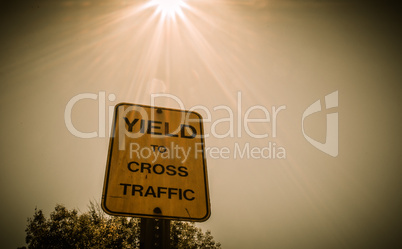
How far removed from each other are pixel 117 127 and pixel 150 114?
261 mm

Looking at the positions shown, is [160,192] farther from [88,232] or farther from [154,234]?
[88,232]

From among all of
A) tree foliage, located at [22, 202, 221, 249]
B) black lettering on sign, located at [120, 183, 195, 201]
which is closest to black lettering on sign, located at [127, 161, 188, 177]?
black lettering on sign, located at [120, 183, 195, 201]

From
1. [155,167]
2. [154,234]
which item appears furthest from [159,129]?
[154,234]

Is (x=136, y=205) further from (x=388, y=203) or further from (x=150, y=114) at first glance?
(x=388, y=203)

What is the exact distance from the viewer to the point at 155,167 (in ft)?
4.56

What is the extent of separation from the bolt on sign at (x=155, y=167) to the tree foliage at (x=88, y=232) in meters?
16.8

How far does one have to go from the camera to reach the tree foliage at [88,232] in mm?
15141

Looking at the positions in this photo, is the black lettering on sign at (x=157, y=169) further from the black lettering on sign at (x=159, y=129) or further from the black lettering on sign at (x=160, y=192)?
the black lettering on sign at (x=159, y=129)

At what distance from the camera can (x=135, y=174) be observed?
4.33 ft

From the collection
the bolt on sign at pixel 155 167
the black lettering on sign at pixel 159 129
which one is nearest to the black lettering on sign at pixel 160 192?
the bolt on sign at pixel 155 167

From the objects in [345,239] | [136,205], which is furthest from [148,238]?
[345,239]

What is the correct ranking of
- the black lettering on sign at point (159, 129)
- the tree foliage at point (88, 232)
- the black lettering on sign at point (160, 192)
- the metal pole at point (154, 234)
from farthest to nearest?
the tree foliage at point (88, 232), the black lettering on sign at point (159, 129), the black lettering on sign at point (160, 192), the metal pole at point (154, 234)

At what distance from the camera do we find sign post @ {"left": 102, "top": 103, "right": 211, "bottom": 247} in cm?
124

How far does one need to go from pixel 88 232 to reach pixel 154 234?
1799cm
